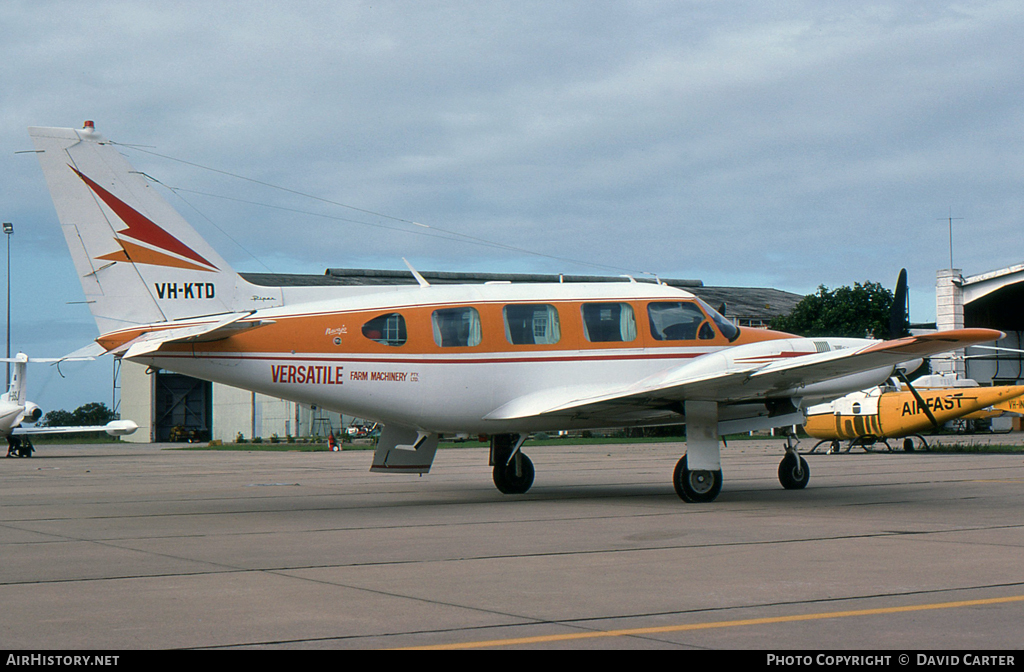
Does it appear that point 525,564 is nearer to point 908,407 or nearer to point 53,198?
point 53,198

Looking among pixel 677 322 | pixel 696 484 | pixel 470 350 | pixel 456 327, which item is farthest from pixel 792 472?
pixel 456 327

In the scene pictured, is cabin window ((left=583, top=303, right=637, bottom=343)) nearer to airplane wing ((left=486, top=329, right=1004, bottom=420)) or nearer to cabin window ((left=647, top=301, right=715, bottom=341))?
cabin window ((left=647, top=301, right=715, bottom=341))

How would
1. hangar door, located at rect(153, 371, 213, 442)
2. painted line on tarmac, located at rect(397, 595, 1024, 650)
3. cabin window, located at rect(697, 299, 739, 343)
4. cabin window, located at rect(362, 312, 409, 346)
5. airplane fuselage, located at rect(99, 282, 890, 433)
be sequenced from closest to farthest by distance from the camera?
painted line on tarmac, located at rect(397, 595, 1024, 650), airplane fuselage, located at rect(99, 282, 890, 433), cabin window, located at rect(362, 312, 409, 346), cabin window, located at rect(697, 299, 739, 343), hangar door, located at rect(153, 371, 213, 442)

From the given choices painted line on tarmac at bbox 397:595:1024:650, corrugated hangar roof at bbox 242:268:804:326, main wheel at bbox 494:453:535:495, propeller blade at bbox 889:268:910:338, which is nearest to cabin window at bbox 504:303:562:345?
main wheel at bbox 494:453:535:495

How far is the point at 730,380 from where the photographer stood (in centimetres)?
1310

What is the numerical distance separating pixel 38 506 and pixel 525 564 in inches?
427

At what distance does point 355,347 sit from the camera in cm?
1416

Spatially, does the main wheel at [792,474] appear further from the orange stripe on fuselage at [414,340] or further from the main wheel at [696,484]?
the main wheel at [696,484]

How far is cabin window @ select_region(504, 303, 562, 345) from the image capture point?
14898mm

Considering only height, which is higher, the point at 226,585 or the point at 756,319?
the point at 756,319

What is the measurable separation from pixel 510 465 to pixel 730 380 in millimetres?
5034

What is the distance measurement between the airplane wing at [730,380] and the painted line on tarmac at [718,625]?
225 inches

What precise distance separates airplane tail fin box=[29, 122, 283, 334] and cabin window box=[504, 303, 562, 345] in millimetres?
4142

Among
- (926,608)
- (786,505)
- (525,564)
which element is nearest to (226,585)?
(525,564)
